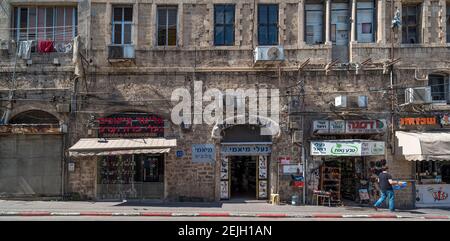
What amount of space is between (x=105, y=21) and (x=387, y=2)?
39.7ft

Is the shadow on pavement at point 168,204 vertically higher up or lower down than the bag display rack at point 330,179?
lower down

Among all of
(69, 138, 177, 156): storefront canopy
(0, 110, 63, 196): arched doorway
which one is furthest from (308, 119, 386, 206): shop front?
(0, 110, 63, 196): arched doorway

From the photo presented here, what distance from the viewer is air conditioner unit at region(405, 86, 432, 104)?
1595cm

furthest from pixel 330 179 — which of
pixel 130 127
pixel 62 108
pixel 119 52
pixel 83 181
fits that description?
pixel 62 108

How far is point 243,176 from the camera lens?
17.6 meters

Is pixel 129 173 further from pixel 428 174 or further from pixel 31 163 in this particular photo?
pixel 428 174

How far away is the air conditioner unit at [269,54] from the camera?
632 inches

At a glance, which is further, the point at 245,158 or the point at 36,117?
the point at 245,158

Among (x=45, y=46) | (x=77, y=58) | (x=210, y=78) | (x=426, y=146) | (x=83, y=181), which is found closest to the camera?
(x=426, y=146)

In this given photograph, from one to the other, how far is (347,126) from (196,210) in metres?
7.14

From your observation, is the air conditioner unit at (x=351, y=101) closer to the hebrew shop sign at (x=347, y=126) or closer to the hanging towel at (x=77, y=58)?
the hebrew shop sign at (x=347, y=126)

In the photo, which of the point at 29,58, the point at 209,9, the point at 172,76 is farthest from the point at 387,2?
the point at 29,58

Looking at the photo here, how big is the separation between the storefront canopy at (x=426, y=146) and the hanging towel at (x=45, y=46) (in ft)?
49.9

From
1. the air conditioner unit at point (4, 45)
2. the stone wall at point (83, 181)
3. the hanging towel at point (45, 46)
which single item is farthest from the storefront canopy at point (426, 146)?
the air conditioner unit at point (4, 45)
